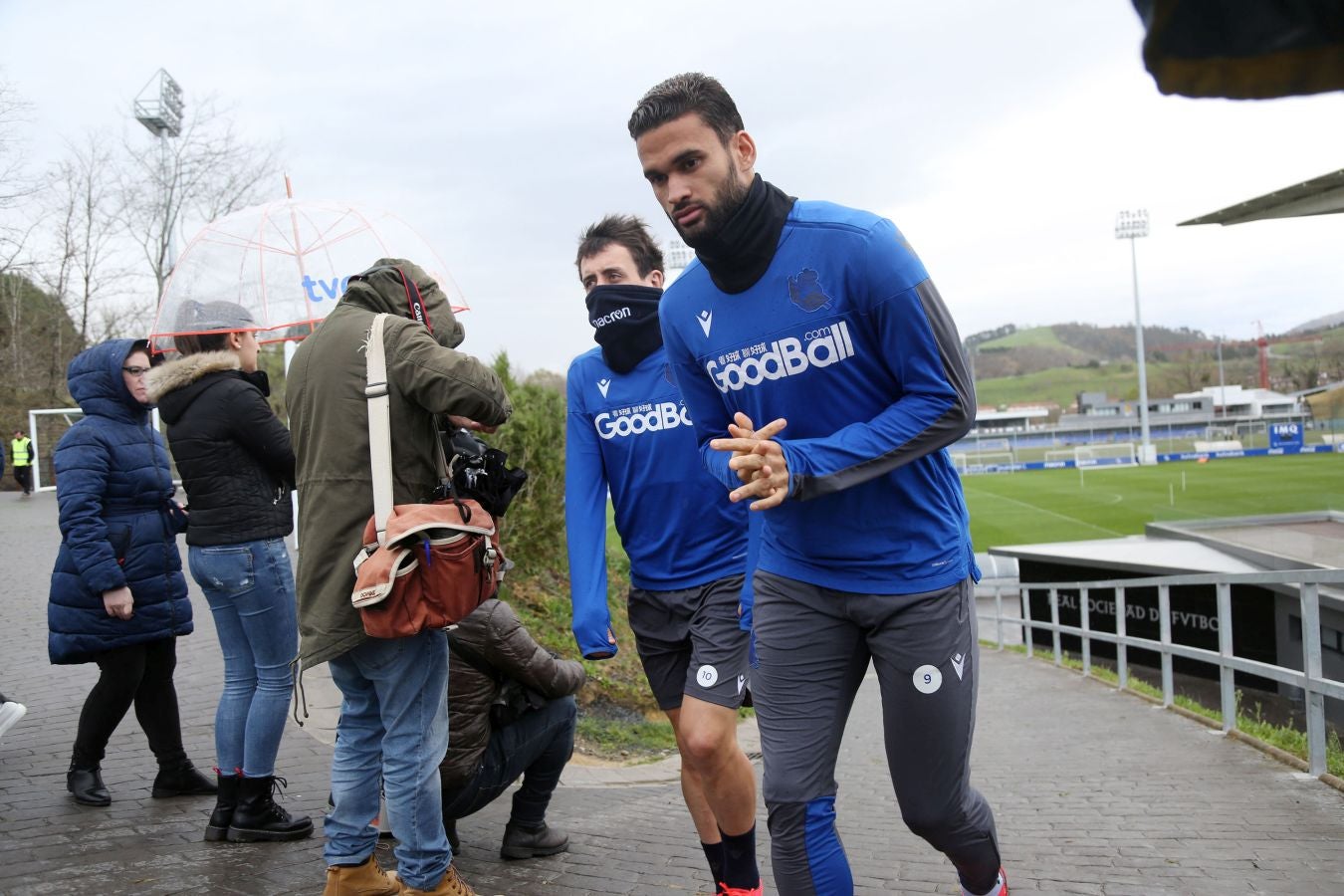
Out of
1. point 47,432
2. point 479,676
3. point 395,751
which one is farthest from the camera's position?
point 47,432

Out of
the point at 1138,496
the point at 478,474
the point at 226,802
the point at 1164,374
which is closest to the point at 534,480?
the point at 226,802

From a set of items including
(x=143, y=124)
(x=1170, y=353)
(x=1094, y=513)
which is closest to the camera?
(x=143, y=124)

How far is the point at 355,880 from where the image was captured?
Answer: 343 cm

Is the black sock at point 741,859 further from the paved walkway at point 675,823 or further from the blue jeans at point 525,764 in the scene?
the blue jeans at point 525,764

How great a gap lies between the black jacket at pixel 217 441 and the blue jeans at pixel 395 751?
3.68ft

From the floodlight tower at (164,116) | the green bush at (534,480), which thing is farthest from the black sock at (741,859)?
the floodlight tower at (164,116)

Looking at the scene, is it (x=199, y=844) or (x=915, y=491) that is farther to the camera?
(x=199, y=844)

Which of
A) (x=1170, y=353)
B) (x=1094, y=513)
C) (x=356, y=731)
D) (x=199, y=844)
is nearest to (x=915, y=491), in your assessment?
(x=356, y=731)

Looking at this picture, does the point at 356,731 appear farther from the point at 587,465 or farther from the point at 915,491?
the point at 915,491

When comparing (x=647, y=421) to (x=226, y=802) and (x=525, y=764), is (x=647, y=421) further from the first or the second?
(x=226, y=802)

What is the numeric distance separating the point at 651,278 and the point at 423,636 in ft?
5.20

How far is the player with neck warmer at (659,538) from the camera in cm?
354

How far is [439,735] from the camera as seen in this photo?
346cm

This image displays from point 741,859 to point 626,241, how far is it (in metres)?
2.23
